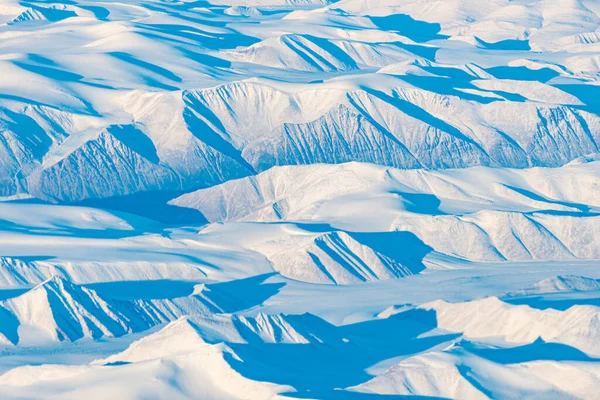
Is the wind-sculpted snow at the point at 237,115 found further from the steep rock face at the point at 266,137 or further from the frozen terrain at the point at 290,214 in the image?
the frozen terrain at the point at 290,214

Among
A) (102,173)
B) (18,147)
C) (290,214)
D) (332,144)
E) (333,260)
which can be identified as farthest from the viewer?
(332,144)

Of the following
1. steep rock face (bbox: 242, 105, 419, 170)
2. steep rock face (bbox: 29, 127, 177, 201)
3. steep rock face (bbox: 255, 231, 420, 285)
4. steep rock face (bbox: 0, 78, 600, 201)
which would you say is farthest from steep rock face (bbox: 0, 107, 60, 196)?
steep rock face (bbox: 255, 231, 420, 285)

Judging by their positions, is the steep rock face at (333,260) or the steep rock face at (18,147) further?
the steep rock face at (18,147)

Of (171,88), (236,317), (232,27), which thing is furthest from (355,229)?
(232,27)

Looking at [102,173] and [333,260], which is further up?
[333,260]

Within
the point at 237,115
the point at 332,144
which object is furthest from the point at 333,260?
the point at 237,115

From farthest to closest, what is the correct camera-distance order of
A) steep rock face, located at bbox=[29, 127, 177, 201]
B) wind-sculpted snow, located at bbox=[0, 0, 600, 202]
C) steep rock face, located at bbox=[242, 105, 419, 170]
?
steep rock face, located at bbox=[242, 105, 419, 170], wind-sculpted snow, located at bbox=[0, 0, 600, 202], steep rock face, located at bbox=[29, 127, 177, 201]

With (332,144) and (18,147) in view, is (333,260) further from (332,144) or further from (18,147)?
(332,144)

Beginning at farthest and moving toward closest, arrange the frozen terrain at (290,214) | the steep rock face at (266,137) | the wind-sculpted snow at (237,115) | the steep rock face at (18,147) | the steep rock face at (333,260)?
the wind-sculpted snow at (237,115) < the steep rock face at (266,137) < the steep rock face at (18,147) < the steep rock face at (333,260) < the frozen terrain at (290,214)

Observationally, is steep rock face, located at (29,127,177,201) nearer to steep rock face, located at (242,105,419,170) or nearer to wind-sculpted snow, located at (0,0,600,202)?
wind-sculpted snow, located at (0,0,600,202)

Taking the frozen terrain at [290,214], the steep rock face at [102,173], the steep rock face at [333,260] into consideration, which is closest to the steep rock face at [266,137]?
the steep rock face at [102,173]
